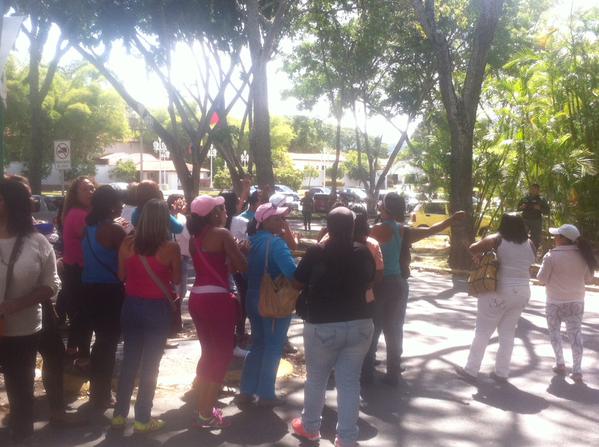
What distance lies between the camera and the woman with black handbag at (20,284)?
458 centimetres

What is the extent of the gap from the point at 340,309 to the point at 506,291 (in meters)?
2.52

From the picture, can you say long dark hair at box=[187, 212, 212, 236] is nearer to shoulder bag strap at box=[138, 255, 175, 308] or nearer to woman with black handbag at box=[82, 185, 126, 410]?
shoulder bag strap at box=[138, 255, 175, 308]

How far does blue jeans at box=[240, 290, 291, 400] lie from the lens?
19.2ft

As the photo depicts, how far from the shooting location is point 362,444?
530 cm

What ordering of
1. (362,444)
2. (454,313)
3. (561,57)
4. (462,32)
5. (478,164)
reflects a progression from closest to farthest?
(362,444), (454,313), (561,57), (478,164), (462,32)

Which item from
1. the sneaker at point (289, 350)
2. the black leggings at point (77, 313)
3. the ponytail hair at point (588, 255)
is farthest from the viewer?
the sneaker at point (289, 350)

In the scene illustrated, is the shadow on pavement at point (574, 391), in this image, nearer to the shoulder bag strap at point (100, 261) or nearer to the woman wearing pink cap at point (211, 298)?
the woman wearing pink cap at point (211, 298)

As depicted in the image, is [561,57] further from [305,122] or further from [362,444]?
[305,122]

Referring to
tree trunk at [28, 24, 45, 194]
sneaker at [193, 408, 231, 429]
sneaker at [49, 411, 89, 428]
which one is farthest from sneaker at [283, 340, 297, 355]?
tree trunk at [28, 24, 45, 194]

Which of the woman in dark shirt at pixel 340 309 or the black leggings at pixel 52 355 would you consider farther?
the black leggings at pixel 52 355

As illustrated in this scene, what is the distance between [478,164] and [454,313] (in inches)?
320

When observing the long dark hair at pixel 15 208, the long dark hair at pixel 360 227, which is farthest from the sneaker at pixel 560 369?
the long dark hair at pixel 15 208

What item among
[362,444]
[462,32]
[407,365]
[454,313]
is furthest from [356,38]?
[362,444]

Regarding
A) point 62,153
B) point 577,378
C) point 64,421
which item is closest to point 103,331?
point 64,421
